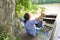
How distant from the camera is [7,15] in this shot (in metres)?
2.61

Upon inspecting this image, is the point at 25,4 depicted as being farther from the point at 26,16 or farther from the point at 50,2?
the point at 50,2

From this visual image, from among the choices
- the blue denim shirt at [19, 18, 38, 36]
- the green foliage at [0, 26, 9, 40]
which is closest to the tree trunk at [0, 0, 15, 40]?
the green foliage at [0, 26, 9, 40]

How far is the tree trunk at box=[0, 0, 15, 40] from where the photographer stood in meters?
2.54

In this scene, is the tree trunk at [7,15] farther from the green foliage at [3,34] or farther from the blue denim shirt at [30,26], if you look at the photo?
the blue denim shirt at [30,26]

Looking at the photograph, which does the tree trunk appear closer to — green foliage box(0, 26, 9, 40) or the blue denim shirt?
green foliage box(0, 26, 9, 40)

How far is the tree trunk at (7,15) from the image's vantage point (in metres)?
2.54

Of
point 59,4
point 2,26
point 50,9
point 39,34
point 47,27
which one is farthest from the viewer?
point 59,4

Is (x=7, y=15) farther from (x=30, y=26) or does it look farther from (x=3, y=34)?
(x=30, y=26)

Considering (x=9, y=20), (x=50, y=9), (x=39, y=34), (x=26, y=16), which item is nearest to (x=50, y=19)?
(x=39, y=34)

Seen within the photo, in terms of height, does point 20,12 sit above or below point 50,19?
above

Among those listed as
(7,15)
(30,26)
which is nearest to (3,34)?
(7,15)

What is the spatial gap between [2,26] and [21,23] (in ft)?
3.91

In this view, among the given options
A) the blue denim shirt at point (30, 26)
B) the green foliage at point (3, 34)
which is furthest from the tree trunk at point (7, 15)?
the blue denim shirt at point (30, 26)

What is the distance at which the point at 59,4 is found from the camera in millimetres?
9352
